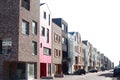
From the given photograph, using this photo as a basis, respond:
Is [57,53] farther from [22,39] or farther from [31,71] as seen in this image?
[22,39]

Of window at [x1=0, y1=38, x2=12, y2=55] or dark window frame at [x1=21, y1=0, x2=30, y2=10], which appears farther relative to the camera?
dark window frame at [x1=21, y1=0, x2=30, y2=10]

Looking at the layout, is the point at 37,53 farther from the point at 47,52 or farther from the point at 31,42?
the point at 47,52

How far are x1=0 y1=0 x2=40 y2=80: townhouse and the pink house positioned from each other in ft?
26.1

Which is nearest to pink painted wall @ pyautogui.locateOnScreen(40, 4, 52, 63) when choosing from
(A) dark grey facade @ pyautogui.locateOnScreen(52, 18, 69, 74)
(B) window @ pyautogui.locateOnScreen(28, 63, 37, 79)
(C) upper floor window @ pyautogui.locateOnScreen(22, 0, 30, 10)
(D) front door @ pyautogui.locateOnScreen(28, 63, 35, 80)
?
(B) window @ pyautogui.locateOnScreen(28, 63, 37, 79)

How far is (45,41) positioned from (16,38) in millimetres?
15498

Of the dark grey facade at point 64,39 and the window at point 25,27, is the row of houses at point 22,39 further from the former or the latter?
the dark grey facade at point 64,39

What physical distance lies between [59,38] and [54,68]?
25.2 ft

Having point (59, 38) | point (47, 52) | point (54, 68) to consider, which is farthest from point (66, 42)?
point (47, 52)

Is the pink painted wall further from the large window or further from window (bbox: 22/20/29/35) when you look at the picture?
window (bbox: 22/20/29/35)

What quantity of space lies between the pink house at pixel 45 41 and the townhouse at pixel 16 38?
7959mm

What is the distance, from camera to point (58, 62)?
6297 cm

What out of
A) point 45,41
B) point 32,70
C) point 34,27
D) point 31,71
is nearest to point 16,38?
point 34,27

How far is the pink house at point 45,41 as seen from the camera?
5011cm

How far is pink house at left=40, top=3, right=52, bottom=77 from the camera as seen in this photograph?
50.1 meters
